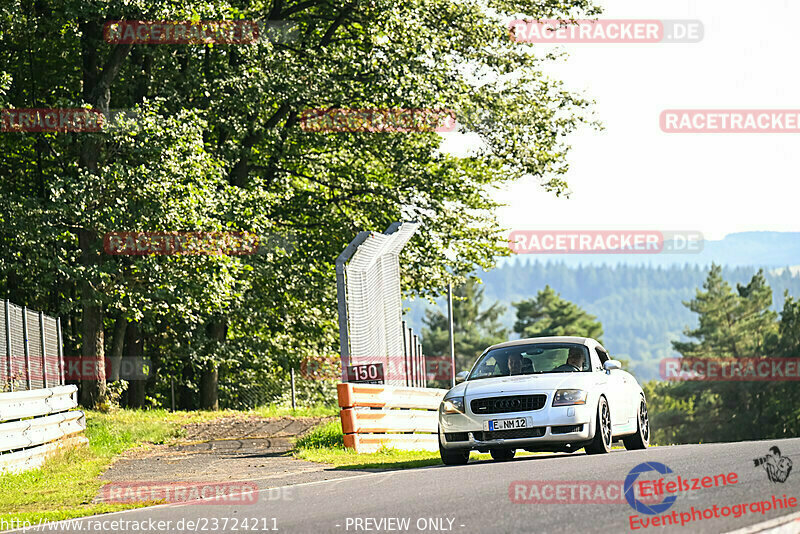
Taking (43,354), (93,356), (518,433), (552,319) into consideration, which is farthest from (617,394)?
(552,319)

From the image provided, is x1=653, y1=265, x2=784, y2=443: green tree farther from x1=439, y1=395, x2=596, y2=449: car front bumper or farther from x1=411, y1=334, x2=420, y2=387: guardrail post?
x1=439, y1=395, x2=596, y2=449: car front bumper

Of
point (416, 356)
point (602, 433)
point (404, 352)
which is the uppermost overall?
point (404, 352)

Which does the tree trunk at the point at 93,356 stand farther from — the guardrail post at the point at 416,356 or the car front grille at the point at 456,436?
the car front grille at the point at 456,436

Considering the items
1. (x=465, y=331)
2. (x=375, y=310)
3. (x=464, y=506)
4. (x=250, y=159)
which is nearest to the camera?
(x=464, y=506)

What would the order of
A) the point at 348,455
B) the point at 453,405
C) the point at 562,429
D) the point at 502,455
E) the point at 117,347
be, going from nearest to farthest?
1. the point at 562,429
2. the point at 453,405
3. the point at 502,455
4. the point at 348,455
5. the point at 117,347

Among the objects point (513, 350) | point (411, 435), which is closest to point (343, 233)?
point (411, 435)

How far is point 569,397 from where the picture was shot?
42.8 feet

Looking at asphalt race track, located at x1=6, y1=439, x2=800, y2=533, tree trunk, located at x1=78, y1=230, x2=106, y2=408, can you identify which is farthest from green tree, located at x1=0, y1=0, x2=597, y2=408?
asphalt race track, located at x1=6, y1=439, x2=800, y2=533

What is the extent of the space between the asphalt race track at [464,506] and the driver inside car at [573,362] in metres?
2.18

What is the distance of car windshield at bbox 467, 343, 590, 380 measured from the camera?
14242 mm

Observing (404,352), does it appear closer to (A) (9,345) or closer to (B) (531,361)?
(B) (531,361)

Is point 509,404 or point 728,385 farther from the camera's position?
point 728,385

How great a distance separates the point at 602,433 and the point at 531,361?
1527 mm

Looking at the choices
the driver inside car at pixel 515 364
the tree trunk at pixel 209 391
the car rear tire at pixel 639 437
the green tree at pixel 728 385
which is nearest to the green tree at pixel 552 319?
the green tree at pixel 728 385
